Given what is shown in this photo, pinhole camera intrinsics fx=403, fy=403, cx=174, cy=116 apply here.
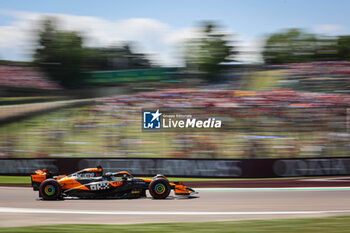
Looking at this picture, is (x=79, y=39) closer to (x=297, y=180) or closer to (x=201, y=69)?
(x=201, y=69)

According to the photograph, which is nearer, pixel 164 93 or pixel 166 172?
pixel 166 172

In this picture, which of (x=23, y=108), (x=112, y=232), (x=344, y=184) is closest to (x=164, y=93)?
(x=23, y=108)

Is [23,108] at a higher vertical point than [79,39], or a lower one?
lower

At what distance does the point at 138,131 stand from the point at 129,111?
11.1 ft

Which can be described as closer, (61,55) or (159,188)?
(159,188)

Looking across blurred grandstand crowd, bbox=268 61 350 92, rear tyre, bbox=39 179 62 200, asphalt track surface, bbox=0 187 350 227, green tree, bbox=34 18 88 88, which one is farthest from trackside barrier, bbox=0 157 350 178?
green tree, bbox=34 18 88 88

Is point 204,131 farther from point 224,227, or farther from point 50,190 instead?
point 224,227

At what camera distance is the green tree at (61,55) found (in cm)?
3439

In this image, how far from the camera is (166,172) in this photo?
17.2 m

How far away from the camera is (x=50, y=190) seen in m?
11.2

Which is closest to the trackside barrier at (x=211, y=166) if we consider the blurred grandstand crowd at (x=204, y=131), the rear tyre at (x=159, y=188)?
the blurred grandstand crowd at (x=204, y=131)

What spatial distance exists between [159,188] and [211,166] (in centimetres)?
615

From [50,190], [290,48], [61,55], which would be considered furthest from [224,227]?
[290,48]

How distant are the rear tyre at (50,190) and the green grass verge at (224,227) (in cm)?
373
